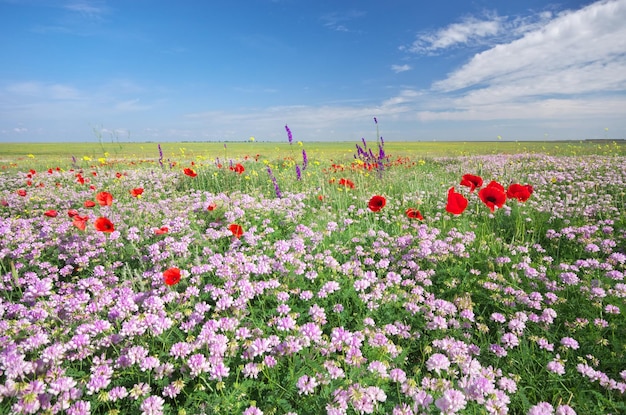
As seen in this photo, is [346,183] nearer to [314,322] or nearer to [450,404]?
[314,322]

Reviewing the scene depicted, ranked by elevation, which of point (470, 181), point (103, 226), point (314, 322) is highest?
point (470, 181)

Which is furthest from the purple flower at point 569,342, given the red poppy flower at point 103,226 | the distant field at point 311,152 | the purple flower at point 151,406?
the distant field at point 311,152

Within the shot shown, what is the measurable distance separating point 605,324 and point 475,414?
1.68m

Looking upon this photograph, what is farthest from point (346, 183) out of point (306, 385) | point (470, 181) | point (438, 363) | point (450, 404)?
point (450, 404)

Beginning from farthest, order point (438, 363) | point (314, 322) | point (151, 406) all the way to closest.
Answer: point (314, 322), point (438, 363), point (151, 406)

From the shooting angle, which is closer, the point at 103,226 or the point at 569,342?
the point at 569,342

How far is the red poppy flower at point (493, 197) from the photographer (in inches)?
143

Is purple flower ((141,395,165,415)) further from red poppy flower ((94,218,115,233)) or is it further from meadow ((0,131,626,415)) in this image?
red poppy flower ((94,218,115,233))

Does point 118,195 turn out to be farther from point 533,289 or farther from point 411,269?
point 533,289

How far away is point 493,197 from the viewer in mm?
3703

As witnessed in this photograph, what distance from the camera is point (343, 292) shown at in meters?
3.14

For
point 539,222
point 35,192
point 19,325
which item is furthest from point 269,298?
point 35,192

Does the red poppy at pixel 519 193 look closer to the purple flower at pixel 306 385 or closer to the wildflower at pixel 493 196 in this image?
the wildflower at pixel 493 196

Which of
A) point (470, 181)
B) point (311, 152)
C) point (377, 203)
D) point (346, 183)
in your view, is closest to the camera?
point (377, 203)
